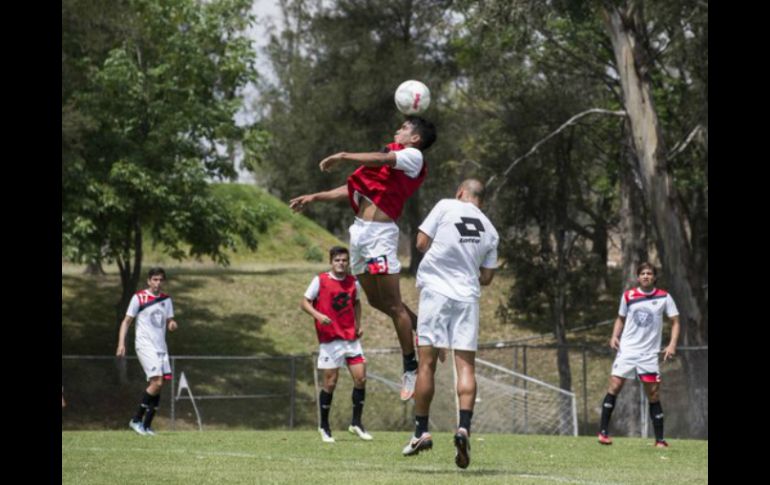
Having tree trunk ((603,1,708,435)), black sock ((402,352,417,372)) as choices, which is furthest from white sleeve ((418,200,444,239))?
tree trunk ((603,1,708,435))

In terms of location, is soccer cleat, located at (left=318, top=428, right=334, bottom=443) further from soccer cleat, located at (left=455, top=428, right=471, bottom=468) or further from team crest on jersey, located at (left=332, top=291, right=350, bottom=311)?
soccer cleat, located at (left=455, top=428, right=471, bottom=468)

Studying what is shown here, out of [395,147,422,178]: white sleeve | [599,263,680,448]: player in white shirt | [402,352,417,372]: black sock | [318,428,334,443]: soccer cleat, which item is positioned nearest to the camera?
[395,147,422,178]: white sleeve

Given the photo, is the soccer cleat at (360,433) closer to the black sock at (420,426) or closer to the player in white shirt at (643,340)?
the player in white shirt at (643,340)

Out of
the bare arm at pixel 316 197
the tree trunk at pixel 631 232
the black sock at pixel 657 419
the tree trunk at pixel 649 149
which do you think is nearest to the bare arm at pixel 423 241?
the bare arm at pixel 316 197

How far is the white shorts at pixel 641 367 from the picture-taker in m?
15.6

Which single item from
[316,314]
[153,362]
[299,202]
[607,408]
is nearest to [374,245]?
[299,202]

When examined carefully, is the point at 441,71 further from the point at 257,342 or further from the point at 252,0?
the point at 257,342

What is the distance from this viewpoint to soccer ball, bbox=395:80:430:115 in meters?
10.3

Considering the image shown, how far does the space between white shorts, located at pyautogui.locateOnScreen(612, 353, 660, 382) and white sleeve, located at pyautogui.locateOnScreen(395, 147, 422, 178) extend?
6765mm

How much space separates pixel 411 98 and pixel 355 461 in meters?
3.46

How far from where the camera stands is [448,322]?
31.0ft

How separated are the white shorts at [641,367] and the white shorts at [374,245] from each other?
6.34 metres

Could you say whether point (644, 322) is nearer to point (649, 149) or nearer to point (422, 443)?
point (422, 443)

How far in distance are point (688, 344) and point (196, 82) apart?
15810 mm
